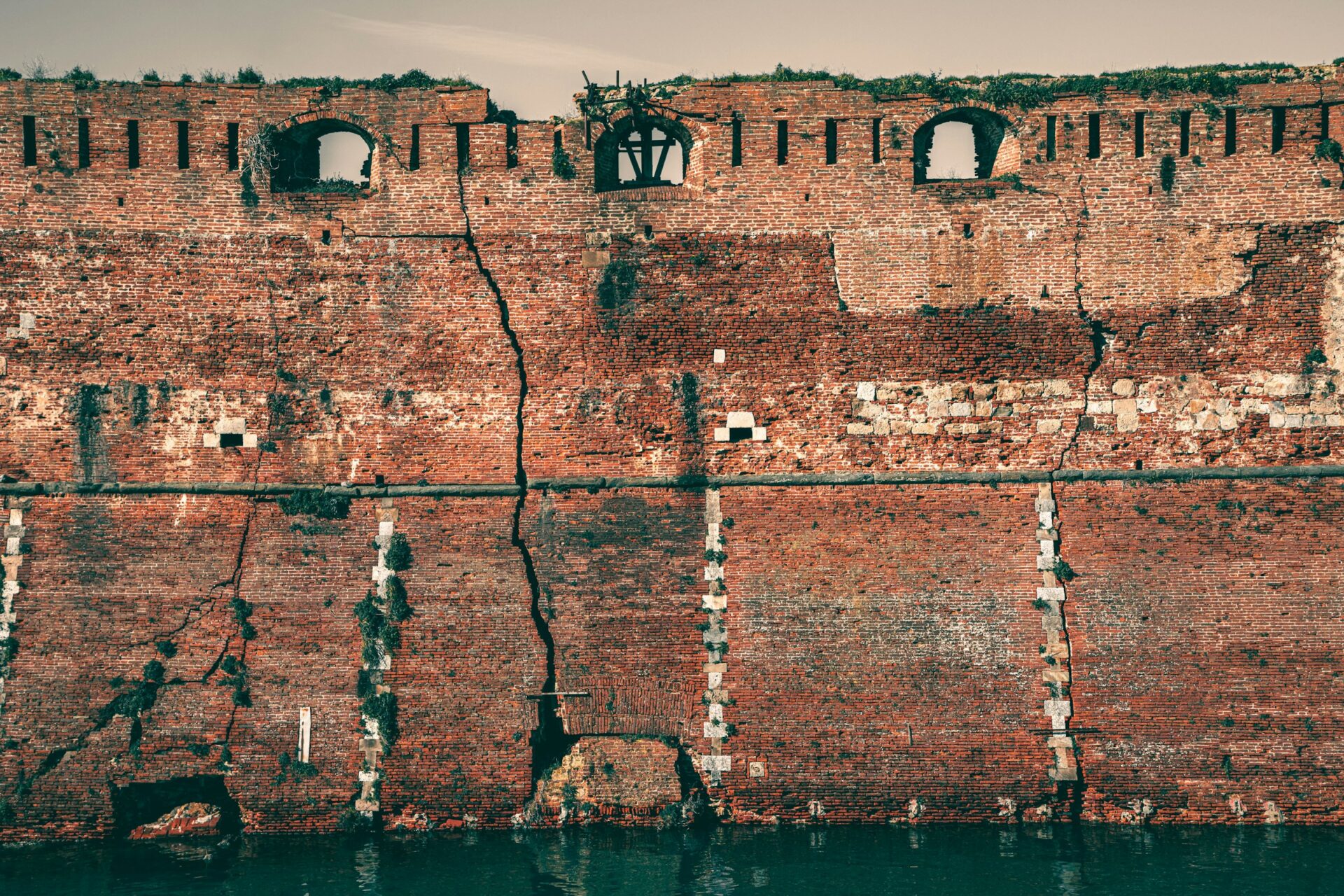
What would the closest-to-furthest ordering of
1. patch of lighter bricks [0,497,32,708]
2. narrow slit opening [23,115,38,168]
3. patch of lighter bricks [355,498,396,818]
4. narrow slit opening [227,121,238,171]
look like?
patch of lighter bricks [355,498,396,818], patch of lighter bricks [0,497,32,708], narrow slit opening [23,115,38,168], narrow slit opening [227,121,238,171]

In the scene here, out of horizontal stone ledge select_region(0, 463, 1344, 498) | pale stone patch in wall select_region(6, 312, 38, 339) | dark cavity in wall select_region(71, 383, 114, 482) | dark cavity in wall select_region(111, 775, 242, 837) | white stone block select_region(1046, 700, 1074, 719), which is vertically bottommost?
dark cavity in wall select_region(111, 775, 242, 837)

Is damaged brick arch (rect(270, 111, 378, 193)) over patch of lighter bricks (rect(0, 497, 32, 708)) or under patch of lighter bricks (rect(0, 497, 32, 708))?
over

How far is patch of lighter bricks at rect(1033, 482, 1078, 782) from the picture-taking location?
12680 mm

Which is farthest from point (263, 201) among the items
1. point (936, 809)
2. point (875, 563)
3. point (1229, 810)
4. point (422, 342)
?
point (1229, 810)

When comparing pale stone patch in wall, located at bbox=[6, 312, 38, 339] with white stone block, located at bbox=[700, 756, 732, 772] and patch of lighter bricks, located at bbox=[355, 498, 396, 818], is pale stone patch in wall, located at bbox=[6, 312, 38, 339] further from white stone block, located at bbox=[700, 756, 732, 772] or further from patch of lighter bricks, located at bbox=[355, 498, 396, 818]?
white stone block, located at bbox=[700, 756, 732, 772]

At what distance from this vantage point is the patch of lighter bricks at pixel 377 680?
12781mm

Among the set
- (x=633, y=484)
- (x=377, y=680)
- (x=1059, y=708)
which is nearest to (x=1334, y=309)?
(x=1059, y=708)

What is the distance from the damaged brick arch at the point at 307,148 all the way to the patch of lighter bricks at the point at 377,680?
3.92m

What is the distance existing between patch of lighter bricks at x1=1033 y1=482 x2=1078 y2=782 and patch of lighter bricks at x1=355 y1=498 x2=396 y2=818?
7.08 m

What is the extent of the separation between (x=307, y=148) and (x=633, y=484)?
18.8ft

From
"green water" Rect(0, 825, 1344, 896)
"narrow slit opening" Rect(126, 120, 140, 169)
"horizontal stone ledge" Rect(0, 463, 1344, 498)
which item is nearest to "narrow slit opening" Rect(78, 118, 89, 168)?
"narrow slit opening" Rect(126, 120, 140, 169)

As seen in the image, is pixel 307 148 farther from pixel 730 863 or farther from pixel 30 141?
pixel 730 863

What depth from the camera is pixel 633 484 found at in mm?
13320

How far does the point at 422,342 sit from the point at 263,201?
2.46m
